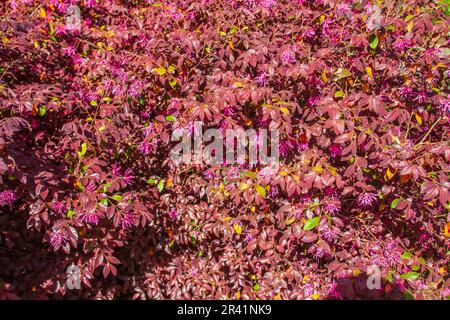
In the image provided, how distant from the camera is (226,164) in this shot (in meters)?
2.51

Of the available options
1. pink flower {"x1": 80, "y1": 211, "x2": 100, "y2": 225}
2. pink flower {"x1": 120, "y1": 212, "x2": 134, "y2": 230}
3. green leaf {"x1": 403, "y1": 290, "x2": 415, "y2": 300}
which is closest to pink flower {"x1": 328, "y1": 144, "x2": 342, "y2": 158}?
green leaf {"x1": 403, "y1": 290, "x2": 415, "y2": 300}

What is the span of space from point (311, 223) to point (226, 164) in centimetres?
80

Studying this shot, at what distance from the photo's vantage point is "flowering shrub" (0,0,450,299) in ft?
6.70

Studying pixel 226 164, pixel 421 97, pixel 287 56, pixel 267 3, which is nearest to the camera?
pixel 287 56

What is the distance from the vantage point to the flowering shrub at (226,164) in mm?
2041

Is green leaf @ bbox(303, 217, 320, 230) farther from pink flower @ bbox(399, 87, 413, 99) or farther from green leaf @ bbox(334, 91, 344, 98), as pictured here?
pink flower @ bbox(399, 87, 413, 99)

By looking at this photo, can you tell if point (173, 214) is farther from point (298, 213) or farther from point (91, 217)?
point (298, 213)

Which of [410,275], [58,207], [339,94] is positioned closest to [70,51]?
[58,207]

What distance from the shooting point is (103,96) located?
2.60 meters

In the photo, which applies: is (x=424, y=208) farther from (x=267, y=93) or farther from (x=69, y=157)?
(x=69, y=157)

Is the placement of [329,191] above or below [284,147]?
below
